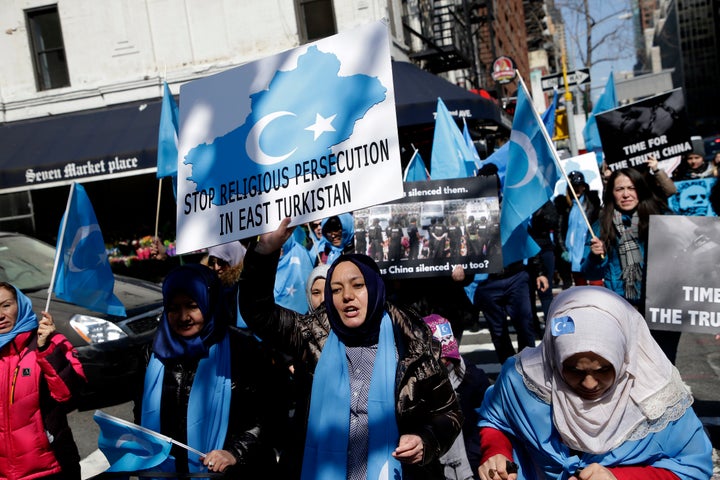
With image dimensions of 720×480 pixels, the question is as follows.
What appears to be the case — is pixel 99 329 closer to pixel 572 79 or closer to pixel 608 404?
pixel 608 404

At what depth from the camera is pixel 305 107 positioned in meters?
3.29

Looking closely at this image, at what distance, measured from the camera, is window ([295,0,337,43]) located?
1526cm

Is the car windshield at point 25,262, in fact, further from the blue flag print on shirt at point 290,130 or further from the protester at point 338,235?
the blue flag print on shirt at point 290,130

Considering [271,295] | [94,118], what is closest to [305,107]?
[271,295]

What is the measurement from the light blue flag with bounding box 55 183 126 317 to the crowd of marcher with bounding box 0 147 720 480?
85cm

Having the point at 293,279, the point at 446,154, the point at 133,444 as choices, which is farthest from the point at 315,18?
the point at 133,444

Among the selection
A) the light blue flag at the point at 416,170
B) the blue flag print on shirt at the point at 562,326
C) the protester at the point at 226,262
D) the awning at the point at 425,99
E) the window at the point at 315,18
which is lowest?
the blue flag print on shirt at the point at 562,326

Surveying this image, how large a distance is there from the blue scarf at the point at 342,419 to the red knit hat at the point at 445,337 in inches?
45.5

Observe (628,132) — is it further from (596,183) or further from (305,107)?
(305,107)

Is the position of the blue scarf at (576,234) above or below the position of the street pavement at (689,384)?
above

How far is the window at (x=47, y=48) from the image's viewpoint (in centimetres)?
1661

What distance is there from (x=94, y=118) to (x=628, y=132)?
11585mm

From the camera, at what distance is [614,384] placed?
229 cm

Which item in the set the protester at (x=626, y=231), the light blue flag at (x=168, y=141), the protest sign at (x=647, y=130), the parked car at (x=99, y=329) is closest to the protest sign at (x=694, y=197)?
the protest sign at (x=647, y=130)
